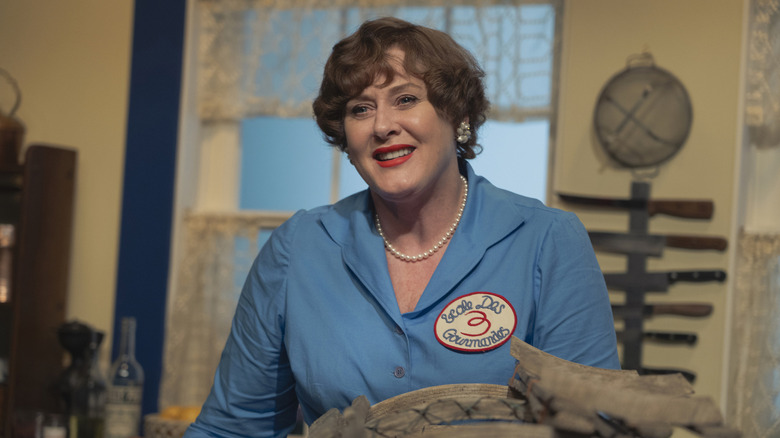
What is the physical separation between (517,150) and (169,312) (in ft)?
5.21

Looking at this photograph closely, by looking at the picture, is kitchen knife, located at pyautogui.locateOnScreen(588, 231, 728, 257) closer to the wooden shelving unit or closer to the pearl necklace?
the pearl necklace

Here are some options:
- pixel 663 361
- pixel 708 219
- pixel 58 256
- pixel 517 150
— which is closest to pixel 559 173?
pixel 517 150

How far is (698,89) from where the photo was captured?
9.87ft

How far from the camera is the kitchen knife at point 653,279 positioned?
2.95 meters

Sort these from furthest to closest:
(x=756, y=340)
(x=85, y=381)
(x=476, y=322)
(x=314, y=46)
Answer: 1. (x=314, y=46)
2. (x=85, y=381)
3. (x=756, y=340)
4. (x=476, y=322)

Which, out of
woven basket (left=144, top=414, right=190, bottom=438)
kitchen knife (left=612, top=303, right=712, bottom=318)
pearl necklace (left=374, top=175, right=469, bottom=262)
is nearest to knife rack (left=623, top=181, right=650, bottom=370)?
kitchen knife (left=612, top=303, right=712, bottom=318)

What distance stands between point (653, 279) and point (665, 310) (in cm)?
12

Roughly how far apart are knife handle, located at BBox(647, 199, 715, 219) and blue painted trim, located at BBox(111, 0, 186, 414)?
76.6 inches

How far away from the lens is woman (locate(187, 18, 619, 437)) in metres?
1.29

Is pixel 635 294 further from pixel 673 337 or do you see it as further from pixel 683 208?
pixel 683 208

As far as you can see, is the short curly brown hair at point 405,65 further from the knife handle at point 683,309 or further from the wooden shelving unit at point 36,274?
the wooden shelving unit at point 36,274

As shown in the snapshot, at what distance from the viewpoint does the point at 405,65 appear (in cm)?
143

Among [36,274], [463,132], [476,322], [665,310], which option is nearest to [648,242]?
[665,310]

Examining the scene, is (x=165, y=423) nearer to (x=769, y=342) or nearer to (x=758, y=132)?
(x=769, y=342)
